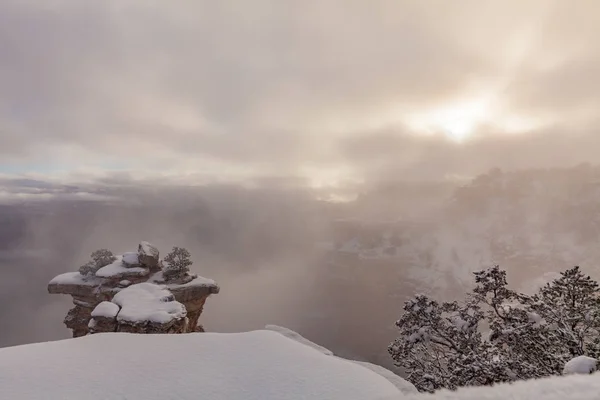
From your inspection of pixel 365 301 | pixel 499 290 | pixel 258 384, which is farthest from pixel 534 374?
pixel 365 301

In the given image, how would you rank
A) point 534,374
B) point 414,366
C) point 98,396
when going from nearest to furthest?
point 98,396 → point 534,374 → point 414,366

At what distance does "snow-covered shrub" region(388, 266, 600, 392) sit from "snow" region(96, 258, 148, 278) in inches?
703

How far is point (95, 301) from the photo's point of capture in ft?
73.2

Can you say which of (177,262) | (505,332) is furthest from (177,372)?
(177,262)

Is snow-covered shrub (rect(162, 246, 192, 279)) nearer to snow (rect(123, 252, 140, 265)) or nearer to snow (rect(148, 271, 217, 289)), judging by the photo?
snow (rect(148, 271, 217, 289))

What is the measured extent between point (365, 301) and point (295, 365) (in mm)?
120544

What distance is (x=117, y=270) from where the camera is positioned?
21.9m

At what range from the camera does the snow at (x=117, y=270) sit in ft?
71.2

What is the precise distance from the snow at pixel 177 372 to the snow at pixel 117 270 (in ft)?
47.3

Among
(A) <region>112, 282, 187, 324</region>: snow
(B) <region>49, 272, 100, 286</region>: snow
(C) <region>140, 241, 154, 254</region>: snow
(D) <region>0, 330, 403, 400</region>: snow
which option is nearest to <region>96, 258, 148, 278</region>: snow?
(B) <region>49, 272, 100, 286</region>: snow

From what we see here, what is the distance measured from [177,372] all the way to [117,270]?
18.6 m

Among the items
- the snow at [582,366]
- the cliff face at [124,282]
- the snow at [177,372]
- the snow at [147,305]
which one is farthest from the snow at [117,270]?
the snow at [582,366]

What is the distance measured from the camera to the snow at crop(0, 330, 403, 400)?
5.91 metres

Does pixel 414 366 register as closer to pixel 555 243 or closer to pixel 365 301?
pixel 365 301
